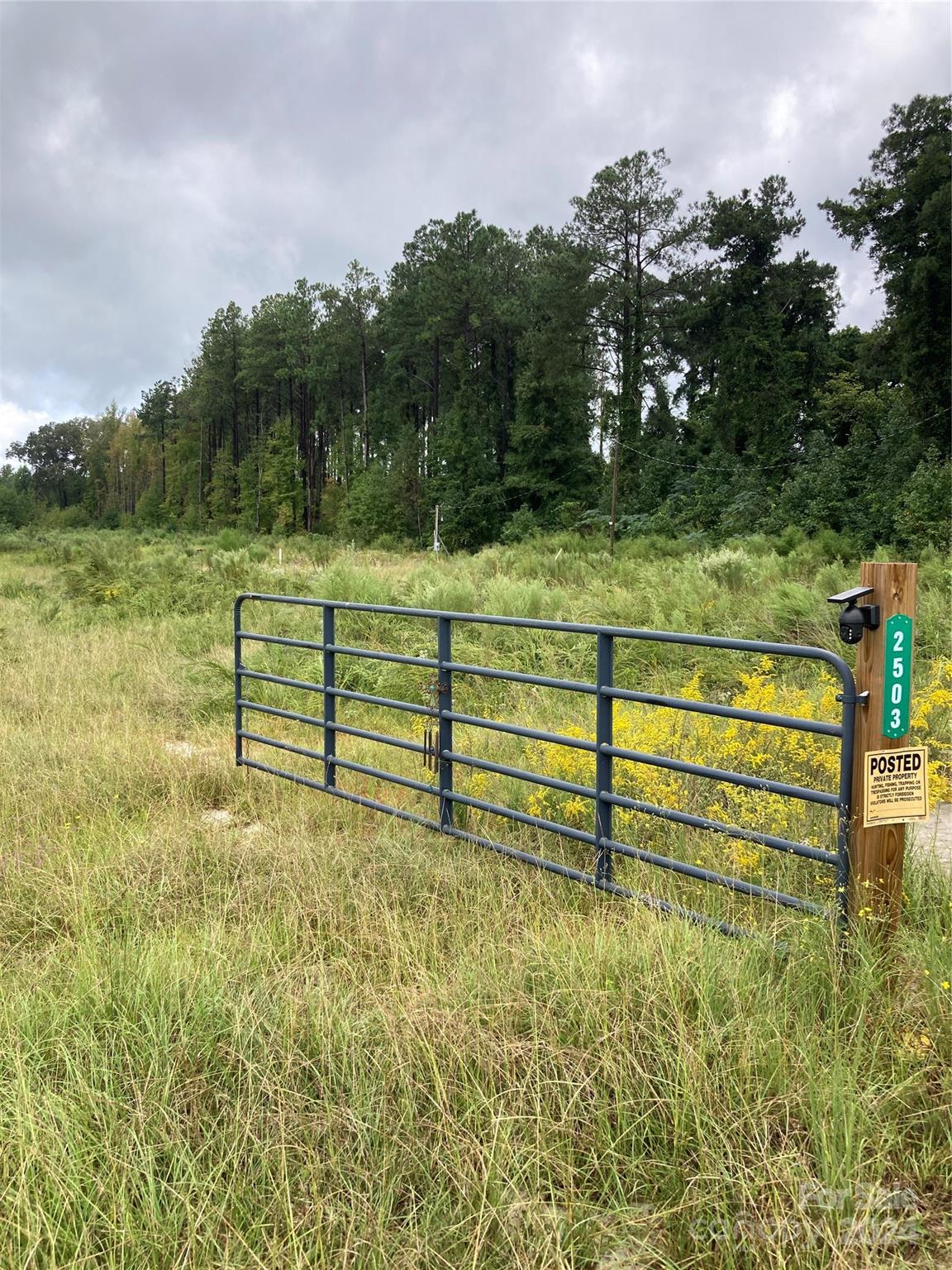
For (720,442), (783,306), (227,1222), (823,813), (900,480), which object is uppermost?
(783,306)

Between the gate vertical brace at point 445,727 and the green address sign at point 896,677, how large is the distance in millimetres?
2400

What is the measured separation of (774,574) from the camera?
15227 mm

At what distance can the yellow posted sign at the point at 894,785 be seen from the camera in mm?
3000

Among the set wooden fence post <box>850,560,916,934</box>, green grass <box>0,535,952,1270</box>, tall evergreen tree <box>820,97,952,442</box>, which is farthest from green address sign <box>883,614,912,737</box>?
tall evergreen tree <box>820,97,952,442</box>

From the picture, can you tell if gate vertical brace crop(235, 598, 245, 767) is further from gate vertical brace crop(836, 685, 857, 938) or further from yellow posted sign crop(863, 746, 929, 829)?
yellow posted sign crop(863, 746, 929, 829)

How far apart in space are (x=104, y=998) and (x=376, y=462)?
6101 cm

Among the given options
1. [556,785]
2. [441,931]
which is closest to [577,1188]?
[441,931]

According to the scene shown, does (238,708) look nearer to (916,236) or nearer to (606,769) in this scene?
(606,769)

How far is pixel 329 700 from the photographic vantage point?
5938 millimetres

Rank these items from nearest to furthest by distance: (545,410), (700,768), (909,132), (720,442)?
(700,768), (909,132), (720,442), (545,410)

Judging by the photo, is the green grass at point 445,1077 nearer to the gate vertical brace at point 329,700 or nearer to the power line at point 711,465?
the gate vertical brace at point 329,700

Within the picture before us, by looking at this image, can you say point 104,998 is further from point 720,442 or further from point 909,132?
point 720,442

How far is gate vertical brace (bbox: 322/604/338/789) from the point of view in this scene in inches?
229

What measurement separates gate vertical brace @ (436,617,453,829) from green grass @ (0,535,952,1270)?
52 centimetres
